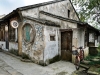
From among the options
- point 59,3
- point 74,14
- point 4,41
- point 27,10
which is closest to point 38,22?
point 27,10

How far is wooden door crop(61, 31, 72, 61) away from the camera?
8.18 metres

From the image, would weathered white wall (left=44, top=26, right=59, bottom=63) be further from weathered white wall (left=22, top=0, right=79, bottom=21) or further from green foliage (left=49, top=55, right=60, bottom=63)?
weathered white wall (left=22, top=0, right=79, bottom=21)

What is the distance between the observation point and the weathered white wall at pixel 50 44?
279 inches

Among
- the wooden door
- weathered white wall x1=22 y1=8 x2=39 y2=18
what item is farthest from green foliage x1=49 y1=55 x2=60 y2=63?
weathered white wall x1=22 y1=8 x2=39 y2=18

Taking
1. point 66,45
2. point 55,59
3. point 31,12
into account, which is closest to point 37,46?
point 55,59

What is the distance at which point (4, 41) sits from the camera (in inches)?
496

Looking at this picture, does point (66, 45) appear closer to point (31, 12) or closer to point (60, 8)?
point (31, 12)

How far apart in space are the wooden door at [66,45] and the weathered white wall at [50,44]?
0.61 m

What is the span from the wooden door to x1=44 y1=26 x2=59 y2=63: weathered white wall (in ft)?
2.00

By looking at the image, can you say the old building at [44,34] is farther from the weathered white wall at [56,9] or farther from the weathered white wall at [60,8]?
the weathered white wall at [60,8]

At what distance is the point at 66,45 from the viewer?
8.42m

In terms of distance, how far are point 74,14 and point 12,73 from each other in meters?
12.6

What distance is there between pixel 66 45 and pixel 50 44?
1605 millimetres

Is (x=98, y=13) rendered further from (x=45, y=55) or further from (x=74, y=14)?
(x=45, y=55)
